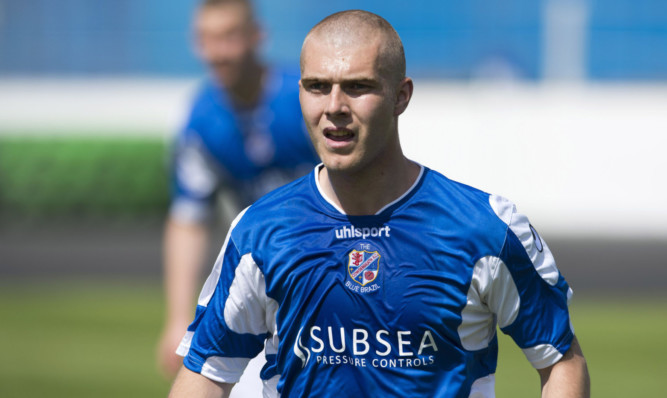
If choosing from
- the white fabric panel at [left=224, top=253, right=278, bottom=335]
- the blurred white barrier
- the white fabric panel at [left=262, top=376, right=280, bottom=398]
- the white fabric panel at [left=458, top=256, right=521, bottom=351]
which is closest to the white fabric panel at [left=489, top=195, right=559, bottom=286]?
the white fabric panel at [left=458, top=256, right=521, bottom=351]

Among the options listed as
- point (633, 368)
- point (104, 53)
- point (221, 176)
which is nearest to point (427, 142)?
point (104, 53)

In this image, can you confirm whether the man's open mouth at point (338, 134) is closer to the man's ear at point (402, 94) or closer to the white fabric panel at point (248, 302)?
the man's ear at point (402, 94)

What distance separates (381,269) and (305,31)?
2021cm

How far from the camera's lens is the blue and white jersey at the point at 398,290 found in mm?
3471

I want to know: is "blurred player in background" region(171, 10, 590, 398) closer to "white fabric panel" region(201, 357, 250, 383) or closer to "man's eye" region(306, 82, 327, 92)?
"man's eye" region(306, 82, 327, 92)

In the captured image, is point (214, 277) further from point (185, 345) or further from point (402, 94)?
point (402, 94)

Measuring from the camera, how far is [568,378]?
3.51 meters

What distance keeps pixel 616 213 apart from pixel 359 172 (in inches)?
673

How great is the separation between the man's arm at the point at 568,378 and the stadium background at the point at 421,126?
32.5 ft

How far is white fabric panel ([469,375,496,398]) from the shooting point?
11.8ft

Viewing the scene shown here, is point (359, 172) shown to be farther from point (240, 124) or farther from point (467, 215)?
point (240, 124)

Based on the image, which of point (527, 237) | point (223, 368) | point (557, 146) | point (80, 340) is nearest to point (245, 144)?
point (223, 368)

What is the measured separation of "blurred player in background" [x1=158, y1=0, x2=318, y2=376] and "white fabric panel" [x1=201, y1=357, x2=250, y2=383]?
6.84ft

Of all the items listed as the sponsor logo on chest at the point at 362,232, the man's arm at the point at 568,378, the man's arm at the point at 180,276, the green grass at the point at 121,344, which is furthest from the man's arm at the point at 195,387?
the green grass at the point at 121,344
